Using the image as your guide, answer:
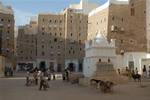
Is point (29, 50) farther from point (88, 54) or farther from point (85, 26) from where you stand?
point (88, 54)

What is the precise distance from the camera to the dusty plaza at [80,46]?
45.6 meters

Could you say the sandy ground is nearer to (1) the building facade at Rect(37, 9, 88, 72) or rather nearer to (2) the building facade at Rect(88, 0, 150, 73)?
(2) the building facade at Rect(88, 0, 150, 73)

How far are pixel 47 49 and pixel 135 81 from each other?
244 feet

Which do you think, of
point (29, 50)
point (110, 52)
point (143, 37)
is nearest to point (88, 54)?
point (110, 52)

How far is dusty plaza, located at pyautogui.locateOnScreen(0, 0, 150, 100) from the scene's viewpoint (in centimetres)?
4559

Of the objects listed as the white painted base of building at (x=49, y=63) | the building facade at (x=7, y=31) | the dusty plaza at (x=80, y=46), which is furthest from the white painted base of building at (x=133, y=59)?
the white painted base of building at (x=49, y=63)

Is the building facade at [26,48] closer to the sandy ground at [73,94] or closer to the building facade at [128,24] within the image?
the building facade at [128,24]

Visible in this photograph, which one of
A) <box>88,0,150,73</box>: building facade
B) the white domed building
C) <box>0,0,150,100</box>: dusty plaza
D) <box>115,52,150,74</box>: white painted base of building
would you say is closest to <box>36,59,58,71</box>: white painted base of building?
<box>0,0,150,100</box>: dusty plaza

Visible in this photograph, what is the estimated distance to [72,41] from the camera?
A: 378ft

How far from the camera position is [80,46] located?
117 m

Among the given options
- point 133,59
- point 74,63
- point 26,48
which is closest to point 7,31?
point 26,48

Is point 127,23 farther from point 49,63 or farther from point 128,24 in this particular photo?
point 49,63

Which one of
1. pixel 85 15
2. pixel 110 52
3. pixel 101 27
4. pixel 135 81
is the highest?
pixel 85 15

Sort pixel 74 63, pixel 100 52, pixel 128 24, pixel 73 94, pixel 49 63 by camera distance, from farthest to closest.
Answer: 1. pixel 74 63
2. pixel 49 63
3. pixel 128 24
4. pixel 100 52
5. pixel 73 94
